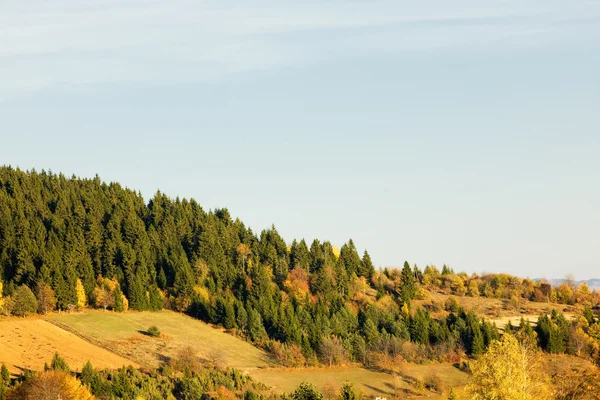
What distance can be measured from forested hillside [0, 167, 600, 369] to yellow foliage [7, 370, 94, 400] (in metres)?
43.3

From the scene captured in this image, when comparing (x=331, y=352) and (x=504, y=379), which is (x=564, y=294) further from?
(x=504, y=379)

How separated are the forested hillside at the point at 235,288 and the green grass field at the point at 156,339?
14.0ft

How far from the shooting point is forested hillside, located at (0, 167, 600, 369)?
146000 millimetres

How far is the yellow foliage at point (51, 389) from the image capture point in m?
88.1

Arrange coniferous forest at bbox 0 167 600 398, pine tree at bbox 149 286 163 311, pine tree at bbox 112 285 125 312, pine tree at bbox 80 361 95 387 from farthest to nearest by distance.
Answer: pine tree at bbox 149 286 163 311, pine tree at bbox 112 285 125 312, coniferous forest at bbox 0 167 600 398, pine tree at bbox 80 361 95 387

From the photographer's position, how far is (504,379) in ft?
195

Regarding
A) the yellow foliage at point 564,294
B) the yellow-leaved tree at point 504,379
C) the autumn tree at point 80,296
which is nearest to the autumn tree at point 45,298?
the autumn tree at point 80,296

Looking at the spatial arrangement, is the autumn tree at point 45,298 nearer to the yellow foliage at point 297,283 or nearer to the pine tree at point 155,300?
the pine tree at point 155,300

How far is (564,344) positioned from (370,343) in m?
38.3

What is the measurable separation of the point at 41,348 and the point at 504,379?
254 ft

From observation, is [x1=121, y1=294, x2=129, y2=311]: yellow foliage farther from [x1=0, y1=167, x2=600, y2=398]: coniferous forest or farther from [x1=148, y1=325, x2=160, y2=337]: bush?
[x1=148, y1=325, x2=160, y2=337]: bush

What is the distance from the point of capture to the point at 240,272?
183 metres

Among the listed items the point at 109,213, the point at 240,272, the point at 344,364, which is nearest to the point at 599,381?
the point at 344,364

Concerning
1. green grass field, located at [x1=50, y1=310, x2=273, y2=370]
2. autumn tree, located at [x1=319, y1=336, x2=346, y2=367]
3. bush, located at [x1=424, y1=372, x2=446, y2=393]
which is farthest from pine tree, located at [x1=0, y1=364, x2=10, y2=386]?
bush, located at [x1=424, y1=372, x2=446, y2=393]
